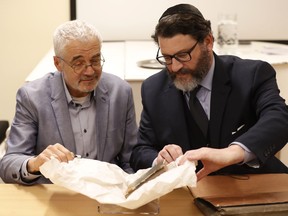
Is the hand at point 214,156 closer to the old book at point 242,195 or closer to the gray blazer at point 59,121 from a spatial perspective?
the old book at point 242,195

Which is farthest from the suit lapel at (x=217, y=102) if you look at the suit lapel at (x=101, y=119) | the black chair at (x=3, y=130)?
the black chair at (x=3, y=130)

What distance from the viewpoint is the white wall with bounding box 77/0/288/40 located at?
3.86 metres

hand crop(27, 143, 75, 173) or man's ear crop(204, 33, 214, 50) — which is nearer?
hand crop(27, 143, 75, 173)

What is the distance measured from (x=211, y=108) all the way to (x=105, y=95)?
0.47m

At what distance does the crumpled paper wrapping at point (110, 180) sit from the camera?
1276 millimetres

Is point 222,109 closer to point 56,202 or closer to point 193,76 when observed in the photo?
point 193,76

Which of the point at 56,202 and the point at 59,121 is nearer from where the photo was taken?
the point at 56,202

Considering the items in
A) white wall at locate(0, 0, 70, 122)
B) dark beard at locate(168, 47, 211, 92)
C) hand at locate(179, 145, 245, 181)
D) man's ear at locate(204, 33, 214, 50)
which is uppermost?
man's ear at locate(204, 33, 214, 50)

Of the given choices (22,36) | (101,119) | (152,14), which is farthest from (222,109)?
(22,36)

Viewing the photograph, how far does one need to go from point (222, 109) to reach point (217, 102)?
0.03 m

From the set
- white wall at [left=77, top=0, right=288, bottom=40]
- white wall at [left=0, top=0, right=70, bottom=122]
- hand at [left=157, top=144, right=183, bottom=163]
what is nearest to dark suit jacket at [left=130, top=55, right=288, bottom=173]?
hand at [left=157, top=144, right=183, bottom=163]

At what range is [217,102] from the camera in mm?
1817

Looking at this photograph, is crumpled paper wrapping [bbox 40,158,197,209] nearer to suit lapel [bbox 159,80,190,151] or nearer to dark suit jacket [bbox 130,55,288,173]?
dark suit jacket [bbox 130,55,288,173]

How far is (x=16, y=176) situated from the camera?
1.61 meters
